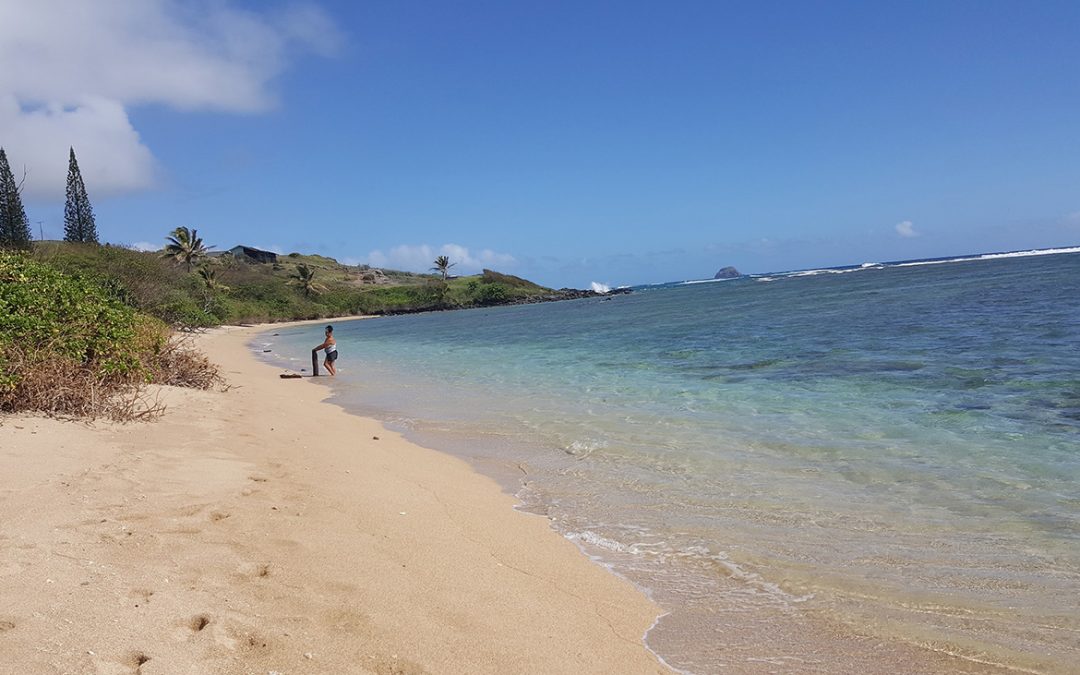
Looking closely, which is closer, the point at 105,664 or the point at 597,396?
the point at 105,664

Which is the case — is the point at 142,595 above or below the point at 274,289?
below

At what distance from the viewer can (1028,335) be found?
16.6 metres

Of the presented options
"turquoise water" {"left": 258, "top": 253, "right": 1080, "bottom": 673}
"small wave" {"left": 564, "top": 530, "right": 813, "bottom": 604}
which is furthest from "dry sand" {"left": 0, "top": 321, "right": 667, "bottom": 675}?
"turquoise water" {"left": 258, "top": 253, "right": 1080, "bottom": 673}

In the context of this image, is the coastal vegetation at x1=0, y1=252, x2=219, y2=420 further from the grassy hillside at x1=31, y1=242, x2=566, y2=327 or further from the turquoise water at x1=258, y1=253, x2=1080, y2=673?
the grassy hillside at x1=31, y1=242, x2=566, y2=327

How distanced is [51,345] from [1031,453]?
11485 millimetres

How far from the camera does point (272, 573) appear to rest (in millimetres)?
3979

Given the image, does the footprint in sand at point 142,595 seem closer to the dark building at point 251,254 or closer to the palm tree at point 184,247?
the palm tree at point 184,247

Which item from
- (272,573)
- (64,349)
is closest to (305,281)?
(64,349)

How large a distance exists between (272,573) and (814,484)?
17.1 feet

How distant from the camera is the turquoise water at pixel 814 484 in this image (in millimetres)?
3920

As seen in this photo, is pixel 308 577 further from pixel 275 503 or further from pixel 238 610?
pixel 275 503

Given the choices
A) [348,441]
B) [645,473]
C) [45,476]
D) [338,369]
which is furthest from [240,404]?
[338,369]

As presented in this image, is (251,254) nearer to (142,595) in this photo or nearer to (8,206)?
(8,206)

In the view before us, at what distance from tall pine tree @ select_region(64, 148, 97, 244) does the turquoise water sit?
64.3 m
